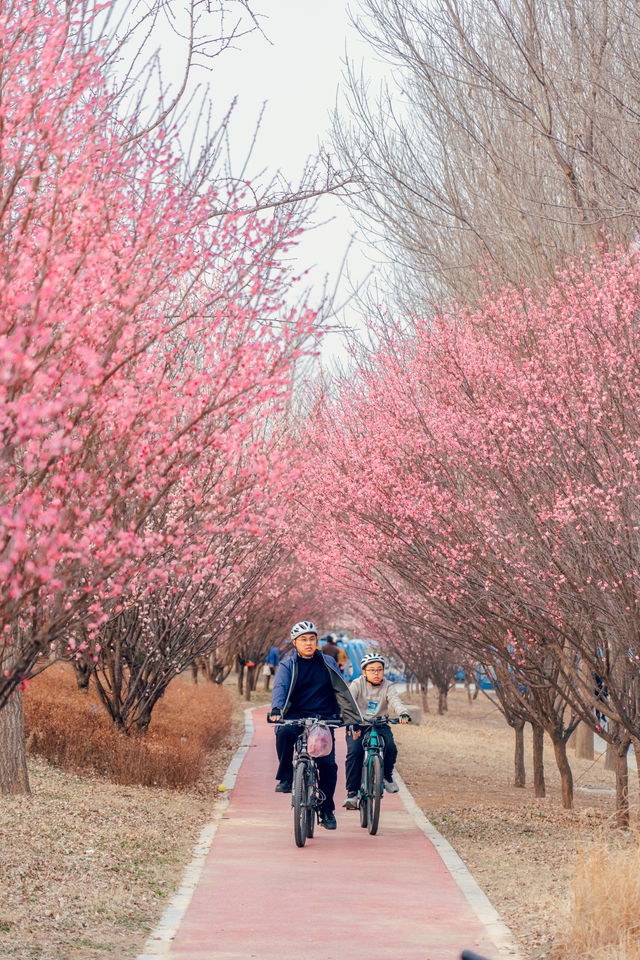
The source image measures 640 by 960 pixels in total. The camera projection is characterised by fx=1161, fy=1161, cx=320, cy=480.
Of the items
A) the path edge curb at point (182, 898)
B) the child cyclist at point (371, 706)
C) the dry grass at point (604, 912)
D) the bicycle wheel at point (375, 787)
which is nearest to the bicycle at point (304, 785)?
the bicycle wheel at point (375, 787)

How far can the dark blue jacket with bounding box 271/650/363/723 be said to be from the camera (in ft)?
35.0

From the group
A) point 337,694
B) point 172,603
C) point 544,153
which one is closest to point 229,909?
point 337,694

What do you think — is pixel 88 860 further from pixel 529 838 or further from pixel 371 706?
pixel 529 838

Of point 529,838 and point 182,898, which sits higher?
point 529,838

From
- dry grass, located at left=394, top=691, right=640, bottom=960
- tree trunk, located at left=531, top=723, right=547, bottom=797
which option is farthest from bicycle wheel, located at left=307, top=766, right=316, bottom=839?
tree trunk, located at left=531, top=723, right=547, bottom=797

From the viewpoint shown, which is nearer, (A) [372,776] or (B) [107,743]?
(A) [372,776]

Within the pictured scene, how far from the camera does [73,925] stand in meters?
7.19

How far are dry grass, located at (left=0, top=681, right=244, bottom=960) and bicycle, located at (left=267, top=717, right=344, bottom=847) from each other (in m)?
1.02

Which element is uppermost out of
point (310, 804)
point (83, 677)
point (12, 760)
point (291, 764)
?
point (83, 677)

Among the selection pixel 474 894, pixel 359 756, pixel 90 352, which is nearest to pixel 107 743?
pixel 359 756

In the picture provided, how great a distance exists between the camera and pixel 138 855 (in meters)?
9.52

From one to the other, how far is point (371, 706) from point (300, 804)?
1776mm

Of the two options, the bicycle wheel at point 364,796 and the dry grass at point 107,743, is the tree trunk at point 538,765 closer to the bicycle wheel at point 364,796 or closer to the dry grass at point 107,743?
the dry grass at point 107,743

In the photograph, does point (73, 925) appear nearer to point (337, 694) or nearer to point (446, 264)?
point (337, 694)
